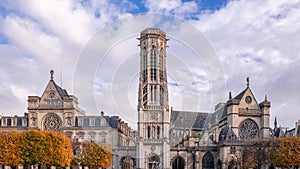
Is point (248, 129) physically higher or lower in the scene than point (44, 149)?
higher

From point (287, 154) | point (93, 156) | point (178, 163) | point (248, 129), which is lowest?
point (178, 163)

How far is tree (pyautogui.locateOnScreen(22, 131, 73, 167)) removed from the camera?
2938 inches

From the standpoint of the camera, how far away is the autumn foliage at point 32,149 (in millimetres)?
73312

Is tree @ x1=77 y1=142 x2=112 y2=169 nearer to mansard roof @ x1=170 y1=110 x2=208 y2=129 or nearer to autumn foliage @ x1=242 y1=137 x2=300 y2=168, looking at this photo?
autumn foliage @ x1=242 y1=137 x2=300 y2=168

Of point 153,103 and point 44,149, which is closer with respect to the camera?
point 44,149

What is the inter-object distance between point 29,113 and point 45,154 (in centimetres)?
2953

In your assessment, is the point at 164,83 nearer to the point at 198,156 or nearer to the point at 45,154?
the point at 198,156

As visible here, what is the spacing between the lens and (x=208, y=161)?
102938 millimetres

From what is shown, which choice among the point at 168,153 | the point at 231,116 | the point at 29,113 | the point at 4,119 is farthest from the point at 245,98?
the point at 4,119

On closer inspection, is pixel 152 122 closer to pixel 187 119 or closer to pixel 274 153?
pixel 187 119

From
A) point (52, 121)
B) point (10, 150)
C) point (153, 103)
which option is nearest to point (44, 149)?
point (10, 150)

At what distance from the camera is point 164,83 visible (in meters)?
107

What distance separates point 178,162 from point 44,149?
39.0m

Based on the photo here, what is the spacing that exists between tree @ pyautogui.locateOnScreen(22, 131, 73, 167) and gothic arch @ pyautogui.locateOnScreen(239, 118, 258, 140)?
143ft
